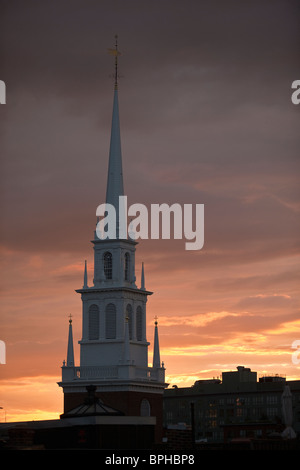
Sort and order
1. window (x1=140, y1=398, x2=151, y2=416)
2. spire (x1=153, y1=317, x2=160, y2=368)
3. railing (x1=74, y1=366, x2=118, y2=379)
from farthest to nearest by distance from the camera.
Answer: spire (x1=153, y1=317, x2=160, y2=368)
window (x1=140, y1=398, x2=151, y2=416)
railing (x1=74, y1=366, x2=118, y2=379)

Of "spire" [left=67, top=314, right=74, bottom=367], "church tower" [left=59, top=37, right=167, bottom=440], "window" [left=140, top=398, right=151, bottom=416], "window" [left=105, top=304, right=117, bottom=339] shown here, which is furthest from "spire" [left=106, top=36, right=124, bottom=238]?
"window" [left=140, top=398, right=151, bottom=416]

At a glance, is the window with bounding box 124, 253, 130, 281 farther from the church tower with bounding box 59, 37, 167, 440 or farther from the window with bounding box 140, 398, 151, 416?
the window with bounding box 140, 398, 151, 416

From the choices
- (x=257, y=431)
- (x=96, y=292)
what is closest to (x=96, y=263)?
(x=96, y=292)

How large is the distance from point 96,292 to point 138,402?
12493 millimetres

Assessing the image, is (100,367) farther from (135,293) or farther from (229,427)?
(229,427)

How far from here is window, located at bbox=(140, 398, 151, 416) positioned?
120500 mm

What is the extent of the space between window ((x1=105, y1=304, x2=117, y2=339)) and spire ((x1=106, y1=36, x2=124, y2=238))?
9.59 meters

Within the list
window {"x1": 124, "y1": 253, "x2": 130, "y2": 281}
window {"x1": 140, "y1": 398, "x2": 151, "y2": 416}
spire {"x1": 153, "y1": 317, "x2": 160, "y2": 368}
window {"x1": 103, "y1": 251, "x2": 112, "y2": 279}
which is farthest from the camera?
spire {"x1": 153, "y1": 317, "x2": 160, "y2": 368}

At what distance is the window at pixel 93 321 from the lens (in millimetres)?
122625

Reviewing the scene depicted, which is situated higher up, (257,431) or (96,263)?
(96,263)

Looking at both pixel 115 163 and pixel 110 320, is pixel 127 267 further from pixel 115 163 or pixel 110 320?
pixel 115 163
